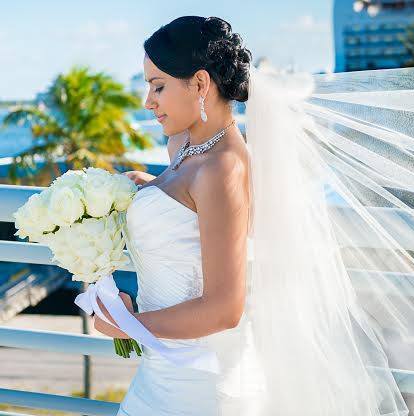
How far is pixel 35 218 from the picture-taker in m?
1.79

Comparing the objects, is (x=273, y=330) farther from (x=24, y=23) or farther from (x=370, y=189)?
(x=24, y=23)

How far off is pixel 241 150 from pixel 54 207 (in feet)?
1.55

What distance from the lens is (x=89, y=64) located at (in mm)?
18828

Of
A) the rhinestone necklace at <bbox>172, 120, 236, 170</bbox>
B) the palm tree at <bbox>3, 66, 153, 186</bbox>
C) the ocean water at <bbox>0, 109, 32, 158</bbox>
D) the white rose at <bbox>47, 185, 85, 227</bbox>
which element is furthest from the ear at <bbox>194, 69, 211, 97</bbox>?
the ocean water at <bbox>0, 109, 32, 158</bbox>

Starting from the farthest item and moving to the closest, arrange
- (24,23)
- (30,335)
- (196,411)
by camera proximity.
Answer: (24,23) → (30,335) → (196,411)

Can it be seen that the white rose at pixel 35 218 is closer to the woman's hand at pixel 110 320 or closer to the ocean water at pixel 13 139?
the woman's hand at pixel 110 320

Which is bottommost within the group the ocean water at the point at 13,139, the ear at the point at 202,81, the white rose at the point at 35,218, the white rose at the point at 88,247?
the ocean water at the point at 13,139

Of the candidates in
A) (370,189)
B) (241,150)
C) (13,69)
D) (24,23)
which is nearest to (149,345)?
(241,150)

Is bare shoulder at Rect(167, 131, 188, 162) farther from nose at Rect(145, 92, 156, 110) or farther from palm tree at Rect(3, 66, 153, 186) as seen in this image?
palm tree at Rect(3, 66, 153, 186)

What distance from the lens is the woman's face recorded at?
180 centimetres

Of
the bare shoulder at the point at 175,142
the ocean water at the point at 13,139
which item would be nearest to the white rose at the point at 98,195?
the bare shoulder at the point at 175,142

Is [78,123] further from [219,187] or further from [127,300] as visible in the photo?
[219,187]

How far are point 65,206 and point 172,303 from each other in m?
0.37

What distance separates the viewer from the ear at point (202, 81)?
178 centimetres
